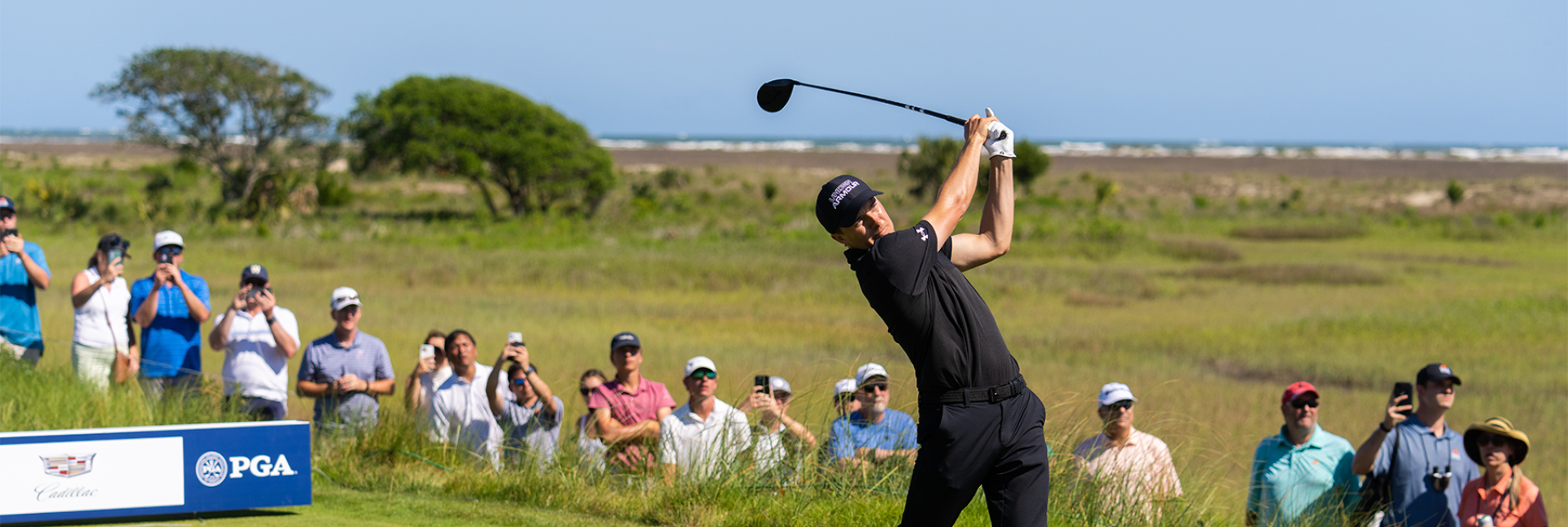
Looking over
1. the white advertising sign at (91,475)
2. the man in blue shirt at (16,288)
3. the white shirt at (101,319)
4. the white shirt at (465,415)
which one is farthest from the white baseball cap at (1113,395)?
the man in blue shirt at (16,288)

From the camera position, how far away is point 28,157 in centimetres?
10888

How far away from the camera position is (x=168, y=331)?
29.0 feet

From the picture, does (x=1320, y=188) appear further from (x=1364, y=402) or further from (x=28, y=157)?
(x=28, y=157)

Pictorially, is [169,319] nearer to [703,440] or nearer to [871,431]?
[703,440]

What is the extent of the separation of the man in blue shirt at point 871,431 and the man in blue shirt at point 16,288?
20.8 feet

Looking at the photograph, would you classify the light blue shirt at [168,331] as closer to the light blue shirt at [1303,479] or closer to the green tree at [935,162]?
the light blue shirt at [1303,479]

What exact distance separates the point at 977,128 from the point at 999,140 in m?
0.12

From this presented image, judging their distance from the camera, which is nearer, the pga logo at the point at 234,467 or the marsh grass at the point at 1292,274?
the pga logo at the point at 234,467

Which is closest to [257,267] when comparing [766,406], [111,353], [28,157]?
[111,353]

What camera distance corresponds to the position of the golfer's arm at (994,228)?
174 inches

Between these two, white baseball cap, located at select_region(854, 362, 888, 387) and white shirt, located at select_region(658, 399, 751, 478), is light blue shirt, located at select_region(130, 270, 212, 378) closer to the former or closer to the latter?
white shirt, located at select_region(658, 399, 751, 478)

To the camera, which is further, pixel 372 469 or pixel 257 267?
pixel 257 267

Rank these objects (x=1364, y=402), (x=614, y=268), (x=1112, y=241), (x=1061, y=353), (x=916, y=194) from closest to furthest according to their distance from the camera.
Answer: (x=1364, y=402), (x=1061, y=353), (x=614, y=268), (x=1112, y=241), (x=916, y=194)

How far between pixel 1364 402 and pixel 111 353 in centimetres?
1255
